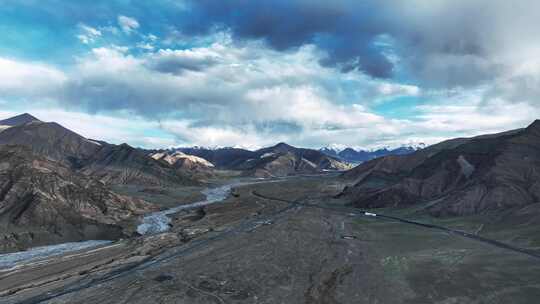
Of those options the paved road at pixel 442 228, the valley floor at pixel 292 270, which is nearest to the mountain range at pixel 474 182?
the paved road at pixel 442 228

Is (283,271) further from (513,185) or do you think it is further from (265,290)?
(513,185)

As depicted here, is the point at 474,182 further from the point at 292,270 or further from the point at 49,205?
the point at 49,205

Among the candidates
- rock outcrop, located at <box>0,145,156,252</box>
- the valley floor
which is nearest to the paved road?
the valley floor

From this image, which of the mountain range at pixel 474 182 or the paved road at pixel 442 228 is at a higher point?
the mountain range at pixel 474 182

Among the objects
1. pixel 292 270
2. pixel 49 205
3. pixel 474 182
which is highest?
pixel 474 182

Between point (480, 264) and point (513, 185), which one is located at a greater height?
point (513, 185)

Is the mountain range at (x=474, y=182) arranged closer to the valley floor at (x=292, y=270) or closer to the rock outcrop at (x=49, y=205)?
the valley floor at (x=292, y=270)

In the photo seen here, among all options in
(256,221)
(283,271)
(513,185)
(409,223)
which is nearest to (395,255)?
(283,271)

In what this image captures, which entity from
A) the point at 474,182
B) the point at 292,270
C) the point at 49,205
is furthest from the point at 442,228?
the point at 49,205
